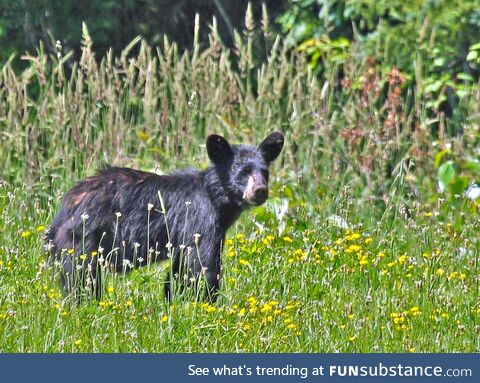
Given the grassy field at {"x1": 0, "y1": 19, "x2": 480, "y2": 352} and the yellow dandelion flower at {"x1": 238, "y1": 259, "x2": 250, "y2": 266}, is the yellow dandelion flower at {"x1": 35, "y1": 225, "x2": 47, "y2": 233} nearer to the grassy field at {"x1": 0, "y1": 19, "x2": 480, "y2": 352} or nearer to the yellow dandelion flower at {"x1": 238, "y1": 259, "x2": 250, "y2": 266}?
the grassy field at {"x1": 0, "y1": 19, "x2": 480, "y2": 352}

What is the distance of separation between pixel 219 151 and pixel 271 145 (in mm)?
358

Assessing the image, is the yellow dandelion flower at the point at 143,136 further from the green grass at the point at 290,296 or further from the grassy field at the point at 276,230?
the green grass at the point at 290,296

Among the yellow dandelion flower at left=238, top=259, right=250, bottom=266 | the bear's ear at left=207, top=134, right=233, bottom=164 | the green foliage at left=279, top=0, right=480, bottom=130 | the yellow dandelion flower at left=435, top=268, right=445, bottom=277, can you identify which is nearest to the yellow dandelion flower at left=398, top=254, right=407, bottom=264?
the yellow dandelion flower at left=435, top=268, right=445, bottom=277

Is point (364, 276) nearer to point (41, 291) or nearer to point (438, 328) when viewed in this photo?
point (438, 328)

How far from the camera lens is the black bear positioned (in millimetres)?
7375

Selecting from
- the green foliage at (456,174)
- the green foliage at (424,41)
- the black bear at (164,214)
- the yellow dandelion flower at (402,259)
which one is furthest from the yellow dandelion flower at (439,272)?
the green foliage at (424,41)

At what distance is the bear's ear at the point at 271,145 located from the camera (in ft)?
26.2

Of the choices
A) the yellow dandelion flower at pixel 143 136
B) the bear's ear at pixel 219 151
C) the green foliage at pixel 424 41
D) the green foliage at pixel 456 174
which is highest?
the green foliage at pixel 424 41

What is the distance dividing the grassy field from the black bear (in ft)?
0.56

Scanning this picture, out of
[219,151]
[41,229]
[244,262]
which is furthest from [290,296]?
[41,229]

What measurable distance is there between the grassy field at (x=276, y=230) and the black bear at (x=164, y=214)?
17 centimetres

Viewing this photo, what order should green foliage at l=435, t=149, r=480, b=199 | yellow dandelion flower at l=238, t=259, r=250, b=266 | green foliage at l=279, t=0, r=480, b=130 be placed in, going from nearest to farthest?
1. yellow dandelion flower at l=238, t=259, r=250, b=266
2. green foliage at l=435, t=149, r=480, b=199
3. green foliage at l=279, t=0, r=480, b=130

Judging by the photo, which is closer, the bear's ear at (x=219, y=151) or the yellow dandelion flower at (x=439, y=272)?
the yellow dandelion flower at (x=439, y=272)
